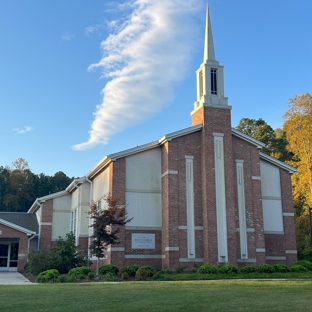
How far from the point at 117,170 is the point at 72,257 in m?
5.55

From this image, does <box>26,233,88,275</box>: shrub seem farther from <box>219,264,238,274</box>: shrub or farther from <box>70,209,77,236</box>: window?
<box>70,209,77,236</box>: window

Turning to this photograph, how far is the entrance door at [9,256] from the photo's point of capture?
34.6m

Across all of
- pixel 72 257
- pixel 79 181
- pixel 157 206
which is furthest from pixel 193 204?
pixel 79 181

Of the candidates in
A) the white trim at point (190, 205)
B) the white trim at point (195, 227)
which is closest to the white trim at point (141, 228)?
the white trim at point (195, 227)

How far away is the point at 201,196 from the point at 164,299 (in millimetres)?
14534

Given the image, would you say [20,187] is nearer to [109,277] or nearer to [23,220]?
[23,220]

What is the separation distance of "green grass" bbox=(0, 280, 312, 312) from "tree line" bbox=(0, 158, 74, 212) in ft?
188

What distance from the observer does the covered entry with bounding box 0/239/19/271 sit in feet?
114

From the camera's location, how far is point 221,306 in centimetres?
1016

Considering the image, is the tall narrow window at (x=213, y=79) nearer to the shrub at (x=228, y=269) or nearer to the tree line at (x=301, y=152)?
the shrub at (x=228, y=269)

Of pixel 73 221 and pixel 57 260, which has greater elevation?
pixel 73 221

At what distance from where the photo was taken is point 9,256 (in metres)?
34.7

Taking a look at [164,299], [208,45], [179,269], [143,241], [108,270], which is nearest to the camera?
[164,299]

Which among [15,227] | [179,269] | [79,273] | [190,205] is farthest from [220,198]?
[15,227]
